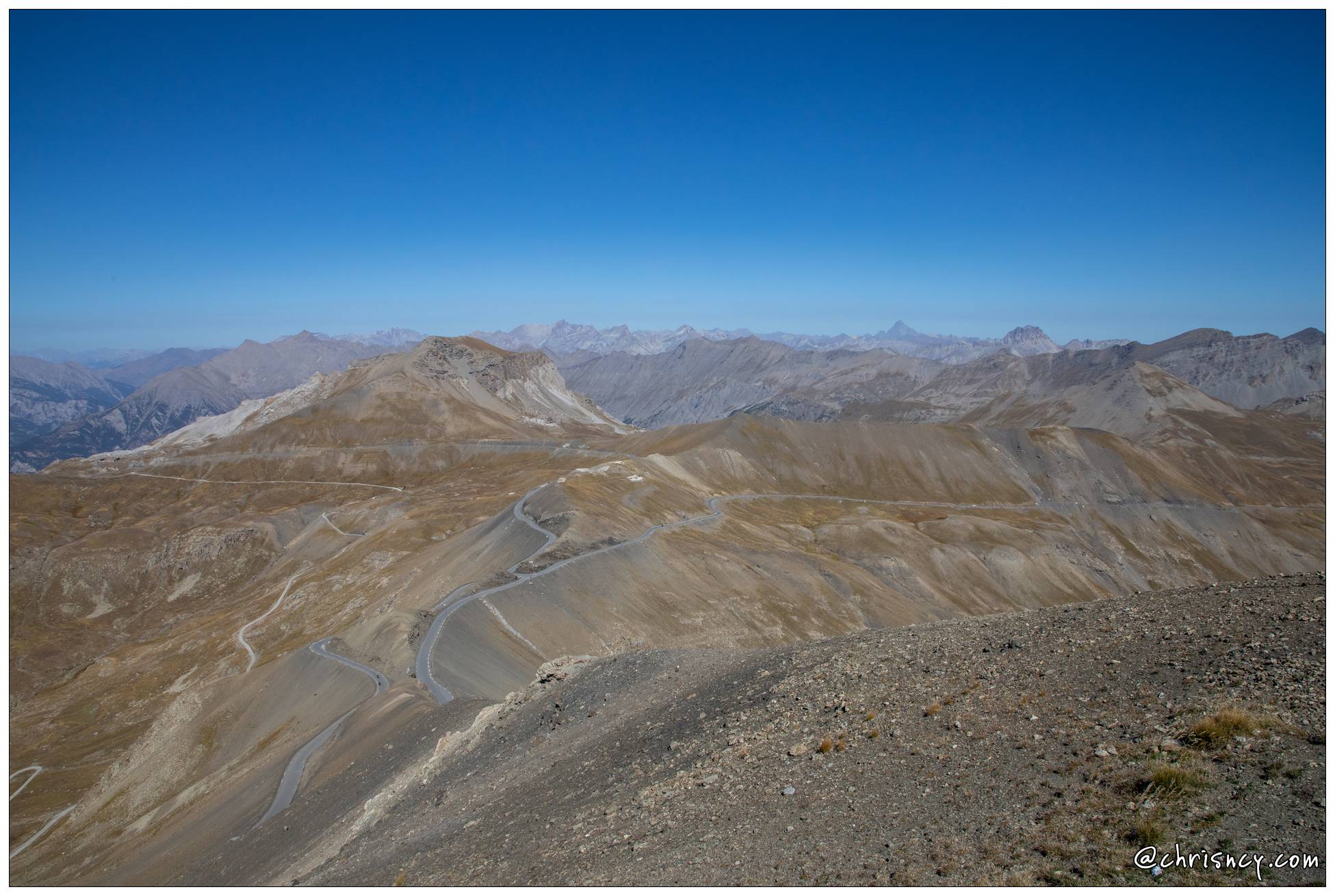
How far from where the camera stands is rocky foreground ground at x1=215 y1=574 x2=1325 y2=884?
533 inches

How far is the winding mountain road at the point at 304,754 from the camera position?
1310 inches

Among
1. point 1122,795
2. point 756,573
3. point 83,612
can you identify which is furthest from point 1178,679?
point 83,612

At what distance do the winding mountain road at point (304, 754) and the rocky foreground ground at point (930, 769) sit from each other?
4791mm

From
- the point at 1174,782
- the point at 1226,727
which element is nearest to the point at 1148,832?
the point at 1174,782

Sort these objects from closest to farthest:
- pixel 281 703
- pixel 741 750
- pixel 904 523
Answer: pixel 741 750
pixel 281 703
pixel 904 523

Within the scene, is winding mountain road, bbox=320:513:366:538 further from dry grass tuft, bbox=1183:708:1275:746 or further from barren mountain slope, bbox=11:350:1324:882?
dry grass tuft, bbox=1183:708:1275:746

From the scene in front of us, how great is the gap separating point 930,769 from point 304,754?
32.8 meters

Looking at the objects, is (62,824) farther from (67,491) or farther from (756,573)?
(67,491)

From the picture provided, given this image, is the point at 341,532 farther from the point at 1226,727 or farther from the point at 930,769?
the point at 1226,727

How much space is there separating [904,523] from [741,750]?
312 ft

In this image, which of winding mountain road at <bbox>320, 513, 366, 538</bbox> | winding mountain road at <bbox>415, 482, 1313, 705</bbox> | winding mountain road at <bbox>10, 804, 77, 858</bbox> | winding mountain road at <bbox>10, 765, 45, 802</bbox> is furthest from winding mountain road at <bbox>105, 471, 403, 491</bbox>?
winding mountain road at <bbox>10, 804, 77, 858</bbox>

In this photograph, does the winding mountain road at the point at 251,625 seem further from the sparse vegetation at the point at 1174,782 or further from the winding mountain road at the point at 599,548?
the sparse vegetation at the point at 1174,782

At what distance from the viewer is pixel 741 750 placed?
69.3 feet

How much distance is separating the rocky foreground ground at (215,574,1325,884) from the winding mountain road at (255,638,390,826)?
15.7ft
